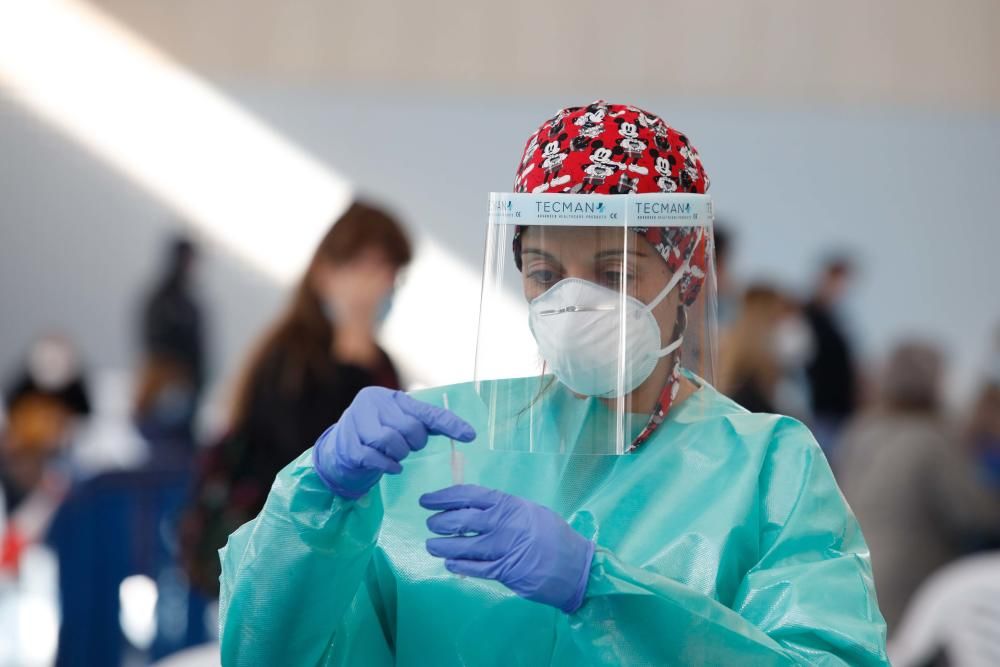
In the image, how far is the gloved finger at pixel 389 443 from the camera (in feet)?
3.65

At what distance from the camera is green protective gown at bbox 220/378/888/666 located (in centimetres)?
109

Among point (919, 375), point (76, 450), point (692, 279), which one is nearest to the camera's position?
point (692, 279)

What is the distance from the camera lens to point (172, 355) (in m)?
6.91

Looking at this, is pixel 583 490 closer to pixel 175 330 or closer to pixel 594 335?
pixel 594 335

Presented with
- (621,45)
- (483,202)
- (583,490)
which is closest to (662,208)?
(583,490)

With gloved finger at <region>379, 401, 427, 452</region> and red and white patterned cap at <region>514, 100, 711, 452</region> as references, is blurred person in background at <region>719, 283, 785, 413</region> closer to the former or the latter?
red and white patterned cap at <region>514, 100, 711, 452</region>

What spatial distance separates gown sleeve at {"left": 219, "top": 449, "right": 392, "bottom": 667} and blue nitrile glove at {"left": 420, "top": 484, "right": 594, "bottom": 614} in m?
0.13

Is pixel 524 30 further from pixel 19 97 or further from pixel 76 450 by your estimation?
pixel 76 450

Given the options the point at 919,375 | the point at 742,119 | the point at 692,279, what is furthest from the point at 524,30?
the point at 692,279

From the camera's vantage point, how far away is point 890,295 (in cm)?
786

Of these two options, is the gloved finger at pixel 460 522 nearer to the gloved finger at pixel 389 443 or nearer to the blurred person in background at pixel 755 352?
the gloved finger at pixel 389 443

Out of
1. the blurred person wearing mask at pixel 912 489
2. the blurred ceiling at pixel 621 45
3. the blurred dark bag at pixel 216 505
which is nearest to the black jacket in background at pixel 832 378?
the blurred ceiling at pixel 621 45

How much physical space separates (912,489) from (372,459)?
3160 mm

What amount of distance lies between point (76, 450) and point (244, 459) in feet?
13.9
